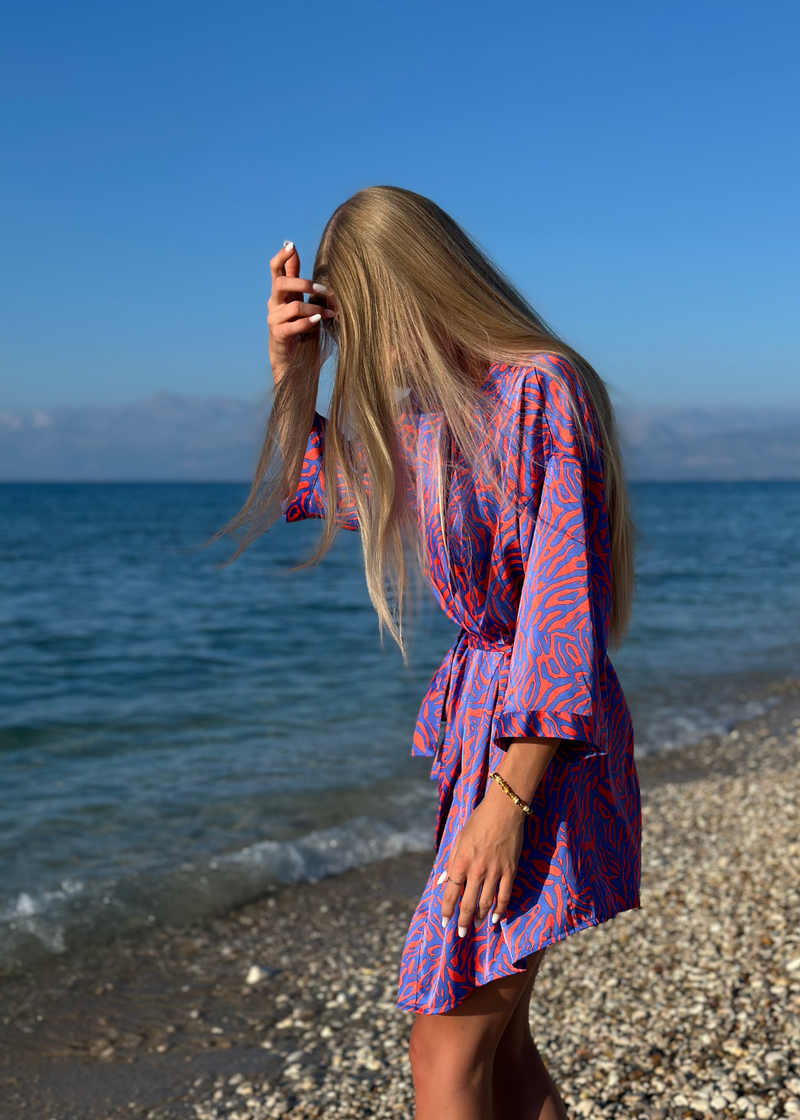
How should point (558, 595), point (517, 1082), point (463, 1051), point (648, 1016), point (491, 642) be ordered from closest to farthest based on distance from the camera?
point (558, 595)
point (463, 1051)
point (491, 642)
point (517, 1082)
point (648, 1016)

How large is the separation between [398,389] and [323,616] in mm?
15701

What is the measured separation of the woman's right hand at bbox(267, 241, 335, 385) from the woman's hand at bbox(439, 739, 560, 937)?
98cm

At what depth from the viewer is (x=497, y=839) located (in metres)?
1.63

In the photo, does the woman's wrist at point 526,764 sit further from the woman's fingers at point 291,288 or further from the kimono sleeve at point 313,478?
the woman's fingers at point 291,288

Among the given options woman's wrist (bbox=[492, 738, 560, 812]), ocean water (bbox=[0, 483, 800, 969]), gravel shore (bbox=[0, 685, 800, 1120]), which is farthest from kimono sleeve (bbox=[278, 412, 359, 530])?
gravel shore (bbox=[0, 685, 800, 1120])

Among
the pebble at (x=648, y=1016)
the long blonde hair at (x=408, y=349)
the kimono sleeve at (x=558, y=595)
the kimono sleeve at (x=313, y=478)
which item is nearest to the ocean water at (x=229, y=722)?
the kimono sleeve at (x=313, y=478)

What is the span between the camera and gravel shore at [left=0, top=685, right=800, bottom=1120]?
323cm

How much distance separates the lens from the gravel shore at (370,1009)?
3.23 m

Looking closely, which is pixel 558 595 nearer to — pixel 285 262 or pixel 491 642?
pixel 491 642

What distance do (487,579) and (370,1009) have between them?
3.04 meters

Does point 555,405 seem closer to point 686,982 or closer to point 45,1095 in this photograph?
point 686,982

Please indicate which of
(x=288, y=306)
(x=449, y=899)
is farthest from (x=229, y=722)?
(x=449, y=899)

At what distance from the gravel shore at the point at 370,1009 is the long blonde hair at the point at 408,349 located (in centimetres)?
199

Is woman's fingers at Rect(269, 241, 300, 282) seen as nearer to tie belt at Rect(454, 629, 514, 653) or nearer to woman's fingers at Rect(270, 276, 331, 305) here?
woman's fingers at Rect(270, 276, 331, 305)
